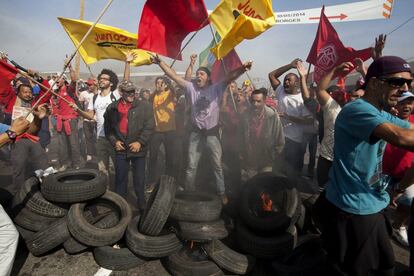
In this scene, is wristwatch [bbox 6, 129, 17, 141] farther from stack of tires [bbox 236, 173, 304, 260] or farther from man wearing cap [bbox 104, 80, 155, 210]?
stack of tires [bbox 236, 173, 304, 260]

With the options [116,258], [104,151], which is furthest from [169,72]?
[116,258]

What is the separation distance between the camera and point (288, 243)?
3.51 meters

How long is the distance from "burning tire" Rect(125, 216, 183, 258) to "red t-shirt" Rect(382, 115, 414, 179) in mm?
3267

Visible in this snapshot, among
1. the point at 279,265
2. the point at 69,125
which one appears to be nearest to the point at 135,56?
the point at 69,125

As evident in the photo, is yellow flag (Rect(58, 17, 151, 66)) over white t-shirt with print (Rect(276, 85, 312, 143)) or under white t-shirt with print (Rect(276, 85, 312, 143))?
over

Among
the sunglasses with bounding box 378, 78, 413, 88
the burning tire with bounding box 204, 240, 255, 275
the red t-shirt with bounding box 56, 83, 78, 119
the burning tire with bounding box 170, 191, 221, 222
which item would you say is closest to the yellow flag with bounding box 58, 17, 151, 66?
the red t-shirt with bounding box 56, 83, 78, 119

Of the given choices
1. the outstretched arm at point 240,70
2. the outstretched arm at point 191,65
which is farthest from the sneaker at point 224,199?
the outstretched arm at point 191,65

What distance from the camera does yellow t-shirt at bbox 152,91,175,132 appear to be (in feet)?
21.6

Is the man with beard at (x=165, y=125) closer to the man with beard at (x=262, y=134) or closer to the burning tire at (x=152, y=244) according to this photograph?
the man with beard at (x=262, y=134)

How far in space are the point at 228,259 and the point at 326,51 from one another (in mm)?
4831

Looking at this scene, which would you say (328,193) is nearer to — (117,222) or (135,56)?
(117,222)

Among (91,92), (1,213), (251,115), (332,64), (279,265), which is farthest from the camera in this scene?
(91,92)

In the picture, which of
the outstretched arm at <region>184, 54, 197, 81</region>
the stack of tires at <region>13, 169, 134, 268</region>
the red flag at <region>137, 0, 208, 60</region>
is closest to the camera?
the stack of tires at <region>13, 169, 134, 268</region>

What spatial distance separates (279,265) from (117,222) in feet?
8.07
